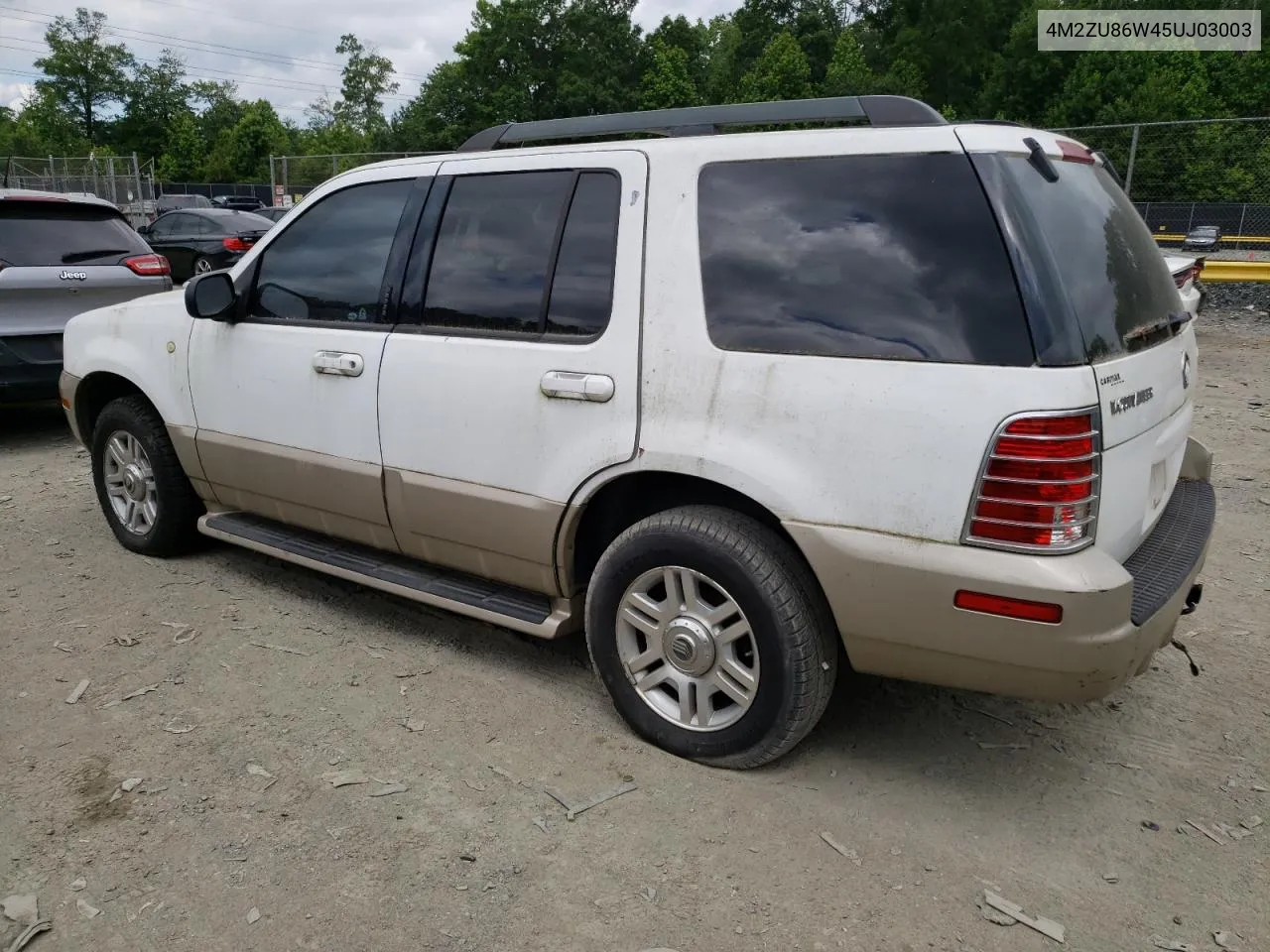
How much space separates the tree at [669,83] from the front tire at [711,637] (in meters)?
56.4

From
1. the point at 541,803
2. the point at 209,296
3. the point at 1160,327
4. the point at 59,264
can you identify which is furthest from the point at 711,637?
the point at 59,264

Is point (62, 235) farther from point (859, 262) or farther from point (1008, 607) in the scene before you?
point (1008, 607)

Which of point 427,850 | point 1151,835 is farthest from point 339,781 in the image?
point 1151,835

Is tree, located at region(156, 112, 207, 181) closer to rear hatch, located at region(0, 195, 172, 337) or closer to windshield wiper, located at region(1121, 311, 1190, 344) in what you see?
rear hatch, located at region(0, 195, 172, 337)

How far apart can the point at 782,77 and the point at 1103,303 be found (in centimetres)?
5475

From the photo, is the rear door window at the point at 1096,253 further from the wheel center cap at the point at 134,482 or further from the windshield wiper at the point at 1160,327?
the wheel center cap at the point at 134,482

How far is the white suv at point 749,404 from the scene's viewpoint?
8.19ft

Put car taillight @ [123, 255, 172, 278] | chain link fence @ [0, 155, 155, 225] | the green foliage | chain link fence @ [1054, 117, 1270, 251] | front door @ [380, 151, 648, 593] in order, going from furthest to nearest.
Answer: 1. the green foliage
2. chain link fence @ [0, 155, 155, 225]
3. chain link fence @ [1054, 117, 1270, 251]
4. car taillight @ [123, 255, 172, 278]
5. front door @ [380, 151, 648, 593]

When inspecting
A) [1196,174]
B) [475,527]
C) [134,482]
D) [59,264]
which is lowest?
[134,482]

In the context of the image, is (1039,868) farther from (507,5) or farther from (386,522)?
(507,5)

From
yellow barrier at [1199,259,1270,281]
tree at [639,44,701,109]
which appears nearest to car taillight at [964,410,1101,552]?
yellow barrier at [1199,259,1270,281]

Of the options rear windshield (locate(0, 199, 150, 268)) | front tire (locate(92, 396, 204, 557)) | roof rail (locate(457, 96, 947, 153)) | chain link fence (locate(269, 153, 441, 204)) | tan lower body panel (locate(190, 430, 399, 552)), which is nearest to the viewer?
roof rail (locate(457, 96, 947, 153))

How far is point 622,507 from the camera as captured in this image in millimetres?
3361

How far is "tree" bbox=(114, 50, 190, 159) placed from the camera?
3134 inches
